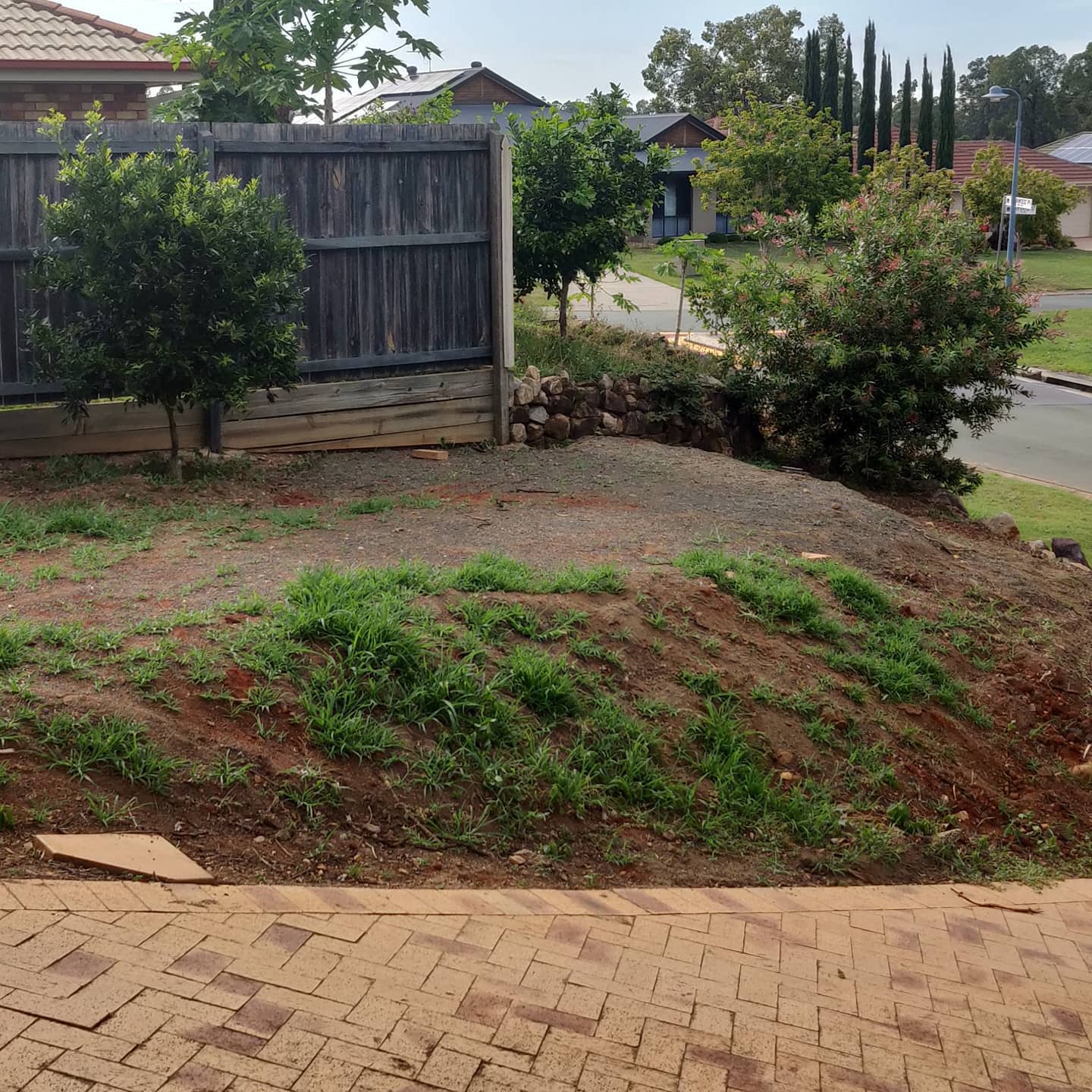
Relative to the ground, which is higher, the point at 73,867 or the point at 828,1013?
the point at 73,867

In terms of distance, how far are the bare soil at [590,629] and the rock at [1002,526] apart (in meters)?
0.26

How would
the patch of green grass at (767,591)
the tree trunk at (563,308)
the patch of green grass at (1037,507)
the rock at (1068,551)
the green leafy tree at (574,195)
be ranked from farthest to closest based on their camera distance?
the tree trunk at (563,308) → the green leafy tree at (574,195) → the patch of green grass at (1037,507) → the rock at (1068,551) → the patch of green grass at (767,591)

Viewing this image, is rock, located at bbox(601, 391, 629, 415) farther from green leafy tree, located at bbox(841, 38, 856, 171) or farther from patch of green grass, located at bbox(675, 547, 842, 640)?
green leafy tree, located at bbox(841, 38, 856, 171)

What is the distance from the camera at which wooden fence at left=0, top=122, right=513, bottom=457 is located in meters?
8.51

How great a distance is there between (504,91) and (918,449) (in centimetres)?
4818

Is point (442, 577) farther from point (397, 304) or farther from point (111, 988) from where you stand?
point (397, 304)

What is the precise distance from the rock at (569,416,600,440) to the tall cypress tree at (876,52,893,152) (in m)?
50.4

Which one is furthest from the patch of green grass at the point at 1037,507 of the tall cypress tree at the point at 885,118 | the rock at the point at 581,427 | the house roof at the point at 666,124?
the tall cypress tree at the point at 885,118

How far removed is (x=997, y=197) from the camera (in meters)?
47.5

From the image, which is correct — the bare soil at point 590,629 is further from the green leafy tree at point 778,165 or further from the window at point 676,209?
the window at point 676,209

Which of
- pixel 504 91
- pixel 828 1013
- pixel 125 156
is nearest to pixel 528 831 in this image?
pixel 828 1013

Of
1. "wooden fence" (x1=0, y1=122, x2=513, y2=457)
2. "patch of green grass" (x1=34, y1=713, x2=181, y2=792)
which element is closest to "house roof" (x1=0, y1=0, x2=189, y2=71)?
"wooden fence" (x1=0, y1=122, x2=513, y2=457)

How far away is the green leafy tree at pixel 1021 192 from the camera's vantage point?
48.1 metres

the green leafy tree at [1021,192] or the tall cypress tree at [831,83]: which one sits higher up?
the tall cypress tree at [831,83]
